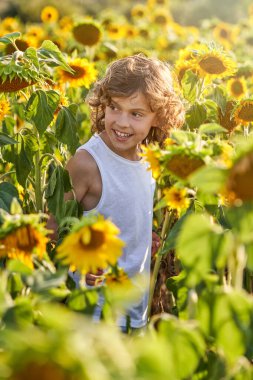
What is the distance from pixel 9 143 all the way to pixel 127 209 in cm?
37

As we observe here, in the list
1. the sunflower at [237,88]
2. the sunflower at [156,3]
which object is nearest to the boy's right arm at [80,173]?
the sunflower at [237,88]

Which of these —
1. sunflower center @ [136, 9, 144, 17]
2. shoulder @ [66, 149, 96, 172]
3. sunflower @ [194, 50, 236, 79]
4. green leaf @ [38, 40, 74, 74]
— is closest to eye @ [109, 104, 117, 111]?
shoulder @ [66, 149, 96, 172]

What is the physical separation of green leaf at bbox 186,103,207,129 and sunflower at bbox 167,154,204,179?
3.00 feet

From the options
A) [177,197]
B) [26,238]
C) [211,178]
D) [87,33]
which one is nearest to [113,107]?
[177,197]

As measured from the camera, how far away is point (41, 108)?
1.52 m

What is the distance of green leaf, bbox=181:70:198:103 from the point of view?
1994 mm

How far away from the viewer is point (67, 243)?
93 cm

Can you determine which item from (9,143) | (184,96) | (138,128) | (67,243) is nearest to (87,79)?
(184,96)

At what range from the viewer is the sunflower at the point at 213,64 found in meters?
1.95

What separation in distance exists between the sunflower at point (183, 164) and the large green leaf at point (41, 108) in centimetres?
55

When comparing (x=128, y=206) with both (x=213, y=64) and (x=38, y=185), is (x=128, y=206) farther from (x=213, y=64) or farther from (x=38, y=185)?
(x=213, y=64)

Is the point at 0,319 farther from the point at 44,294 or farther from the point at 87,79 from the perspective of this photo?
the point at 87,79

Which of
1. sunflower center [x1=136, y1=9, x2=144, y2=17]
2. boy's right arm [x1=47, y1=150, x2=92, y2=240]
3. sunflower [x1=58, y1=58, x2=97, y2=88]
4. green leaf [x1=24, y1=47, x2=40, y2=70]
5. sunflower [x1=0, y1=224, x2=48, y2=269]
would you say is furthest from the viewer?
sunflower center [x1=136, y1=9, x2=144, y2=17]

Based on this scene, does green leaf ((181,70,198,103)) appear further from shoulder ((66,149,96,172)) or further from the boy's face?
shoulder ((66,149,96,172))
